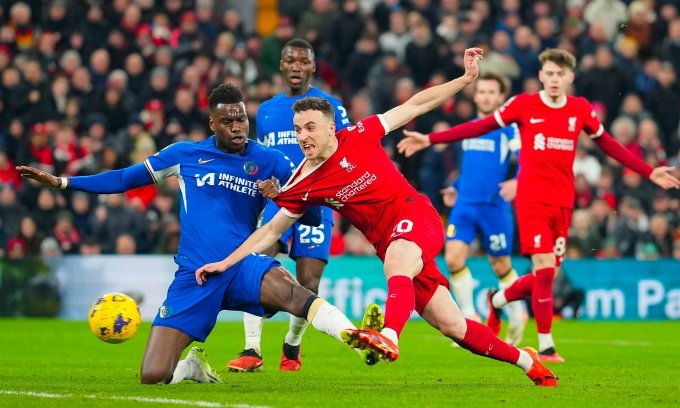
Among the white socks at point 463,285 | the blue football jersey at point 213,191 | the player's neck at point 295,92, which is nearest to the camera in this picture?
the blue football jersey at point 213,191

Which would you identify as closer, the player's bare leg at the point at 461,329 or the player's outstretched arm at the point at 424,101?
the player's bare leg at the point at 461,329

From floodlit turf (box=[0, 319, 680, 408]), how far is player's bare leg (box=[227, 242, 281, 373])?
16 centimetres

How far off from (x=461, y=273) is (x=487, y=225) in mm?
795

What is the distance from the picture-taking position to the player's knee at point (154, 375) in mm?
8938

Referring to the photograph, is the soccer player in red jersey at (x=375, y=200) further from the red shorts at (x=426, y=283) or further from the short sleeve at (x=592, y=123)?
the short sleeve at (x=592, y=123)

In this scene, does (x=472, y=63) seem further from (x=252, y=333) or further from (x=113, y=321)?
(x=252, y=333)

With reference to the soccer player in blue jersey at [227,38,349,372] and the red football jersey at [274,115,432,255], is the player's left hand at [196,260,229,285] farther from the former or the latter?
the soccer player in blue jersey at [227,38,349,372]

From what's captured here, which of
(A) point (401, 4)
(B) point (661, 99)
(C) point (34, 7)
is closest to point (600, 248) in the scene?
(B) point (661, 99)

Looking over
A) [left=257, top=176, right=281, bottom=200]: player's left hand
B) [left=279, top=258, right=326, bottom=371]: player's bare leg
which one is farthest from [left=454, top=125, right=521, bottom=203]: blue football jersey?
[left=257, top=176, right=281, bottom=200]: player's left hand

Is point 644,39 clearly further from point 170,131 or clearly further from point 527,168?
point 527,168

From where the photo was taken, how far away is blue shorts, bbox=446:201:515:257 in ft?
45.9

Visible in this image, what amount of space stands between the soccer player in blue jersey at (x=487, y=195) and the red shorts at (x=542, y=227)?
5.93 feet

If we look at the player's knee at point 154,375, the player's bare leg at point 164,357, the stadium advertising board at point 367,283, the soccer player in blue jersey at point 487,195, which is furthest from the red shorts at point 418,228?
the stadium advertising board at point 367,283

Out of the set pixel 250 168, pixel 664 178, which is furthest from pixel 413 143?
pixel 664 178
